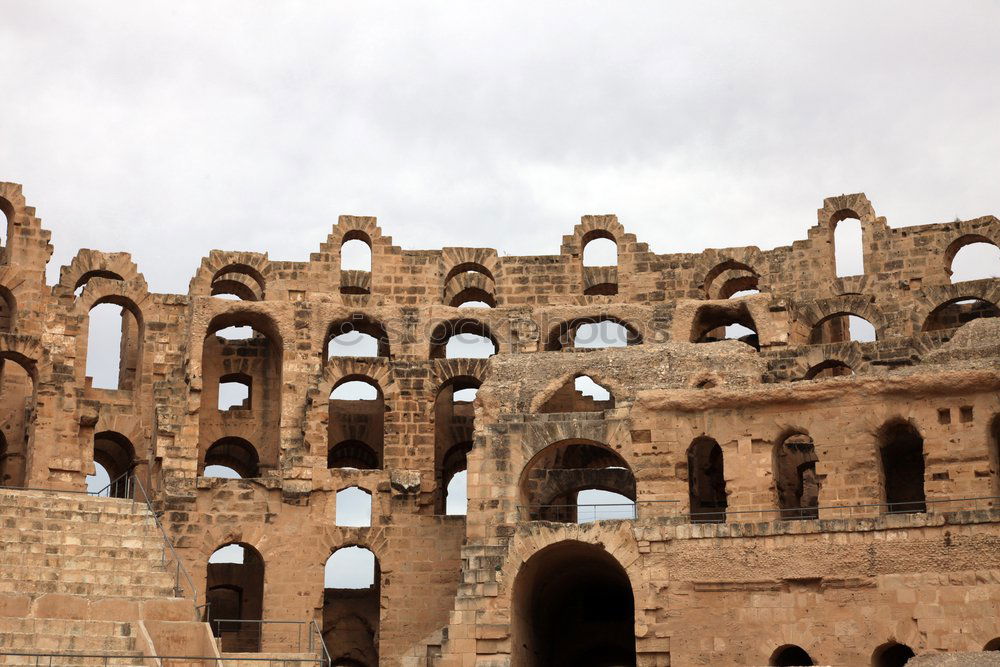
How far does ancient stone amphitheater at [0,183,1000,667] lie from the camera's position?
99.8ft

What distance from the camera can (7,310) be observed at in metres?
42.1

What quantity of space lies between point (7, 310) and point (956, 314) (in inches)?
1013

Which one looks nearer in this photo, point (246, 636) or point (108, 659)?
point (108, 659)

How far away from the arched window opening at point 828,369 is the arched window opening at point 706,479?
9.90ft

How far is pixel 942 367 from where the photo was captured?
3303 cm

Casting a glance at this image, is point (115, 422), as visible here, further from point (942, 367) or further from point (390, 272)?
point (942, 367)

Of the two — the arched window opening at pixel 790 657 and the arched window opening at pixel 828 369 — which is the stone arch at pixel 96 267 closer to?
the arched window opening at pixel 828 369

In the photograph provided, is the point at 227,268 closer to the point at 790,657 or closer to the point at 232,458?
the point at 232,458

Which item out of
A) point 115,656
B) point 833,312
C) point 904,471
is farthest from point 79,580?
point 833,312

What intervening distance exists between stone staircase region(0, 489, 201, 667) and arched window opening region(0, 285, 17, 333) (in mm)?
8659

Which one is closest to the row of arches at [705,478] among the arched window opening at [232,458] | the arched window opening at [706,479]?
the arched window opening at [706,479]

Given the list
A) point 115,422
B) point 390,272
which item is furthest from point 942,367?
point 115,422

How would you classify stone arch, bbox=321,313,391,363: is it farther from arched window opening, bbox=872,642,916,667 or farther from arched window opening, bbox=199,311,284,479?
arched window opening, bbox=872,642,916,667

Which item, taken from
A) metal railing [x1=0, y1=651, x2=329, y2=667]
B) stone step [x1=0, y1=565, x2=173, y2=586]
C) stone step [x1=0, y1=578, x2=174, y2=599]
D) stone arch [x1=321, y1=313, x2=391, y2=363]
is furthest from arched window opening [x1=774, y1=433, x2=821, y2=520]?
stone step [x1=0, y1=578, x2=174, y2=599]
